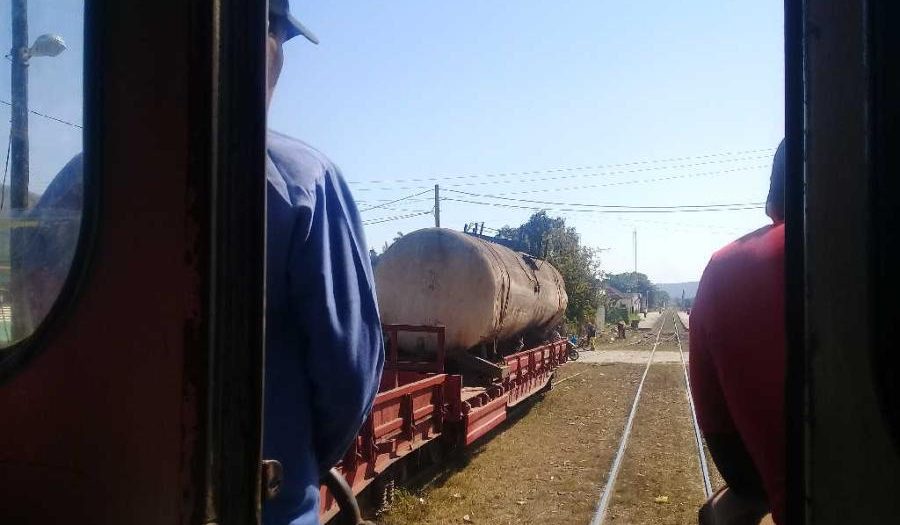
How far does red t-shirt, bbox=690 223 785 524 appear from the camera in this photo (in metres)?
1.42

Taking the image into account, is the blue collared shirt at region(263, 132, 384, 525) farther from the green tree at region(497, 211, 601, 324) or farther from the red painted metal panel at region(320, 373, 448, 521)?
the green tree at region(497, 211, 601, 324)

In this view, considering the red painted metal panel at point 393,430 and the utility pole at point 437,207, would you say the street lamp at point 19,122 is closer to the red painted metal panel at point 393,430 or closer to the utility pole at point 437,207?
the red painted metal panel at point 393,430

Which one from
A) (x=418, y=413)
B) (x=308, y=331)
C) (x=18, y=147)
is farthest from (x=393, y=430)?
(x=18, y=147)

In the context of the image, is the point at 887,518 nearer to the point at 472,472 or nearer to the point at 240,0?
the point at 240,0

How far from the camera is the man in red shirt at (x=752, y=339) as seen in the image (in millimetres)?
1422

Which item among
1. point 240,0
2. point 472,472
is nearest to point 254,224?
point 240,0

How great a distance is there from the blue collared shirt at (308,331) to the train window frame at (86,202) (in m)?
0.32

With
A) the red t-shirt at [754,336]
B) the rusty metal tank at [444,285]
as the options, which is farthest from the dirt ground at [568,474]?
the red t-shirt at [754,336]

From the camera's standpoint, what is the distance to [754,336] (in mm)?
1462

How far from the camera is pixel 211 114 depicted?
109 centimetres

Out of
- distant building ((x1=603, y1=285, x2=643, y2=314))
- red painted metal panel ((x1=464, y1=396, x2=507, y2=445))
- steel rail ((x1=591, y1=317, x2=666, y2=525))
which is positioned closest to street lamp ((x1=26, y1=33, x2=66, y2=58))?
steel rail ((x1=591, y1=317, x2=666, y2=525))

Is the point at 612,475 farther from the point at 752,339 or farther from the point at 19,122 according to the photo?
the point at 19,122

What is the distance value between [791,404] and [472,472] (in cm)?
759

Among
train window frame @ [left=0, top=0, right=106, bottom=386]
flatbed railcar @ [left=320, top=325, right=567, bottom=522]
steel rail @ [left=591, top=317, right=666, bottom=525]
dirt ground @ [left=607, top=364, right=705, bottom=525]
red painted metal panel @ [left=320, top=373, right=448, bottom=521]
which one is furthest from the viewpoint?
dirt ground @ [left=607, top=364, right=705, bottom=525]
